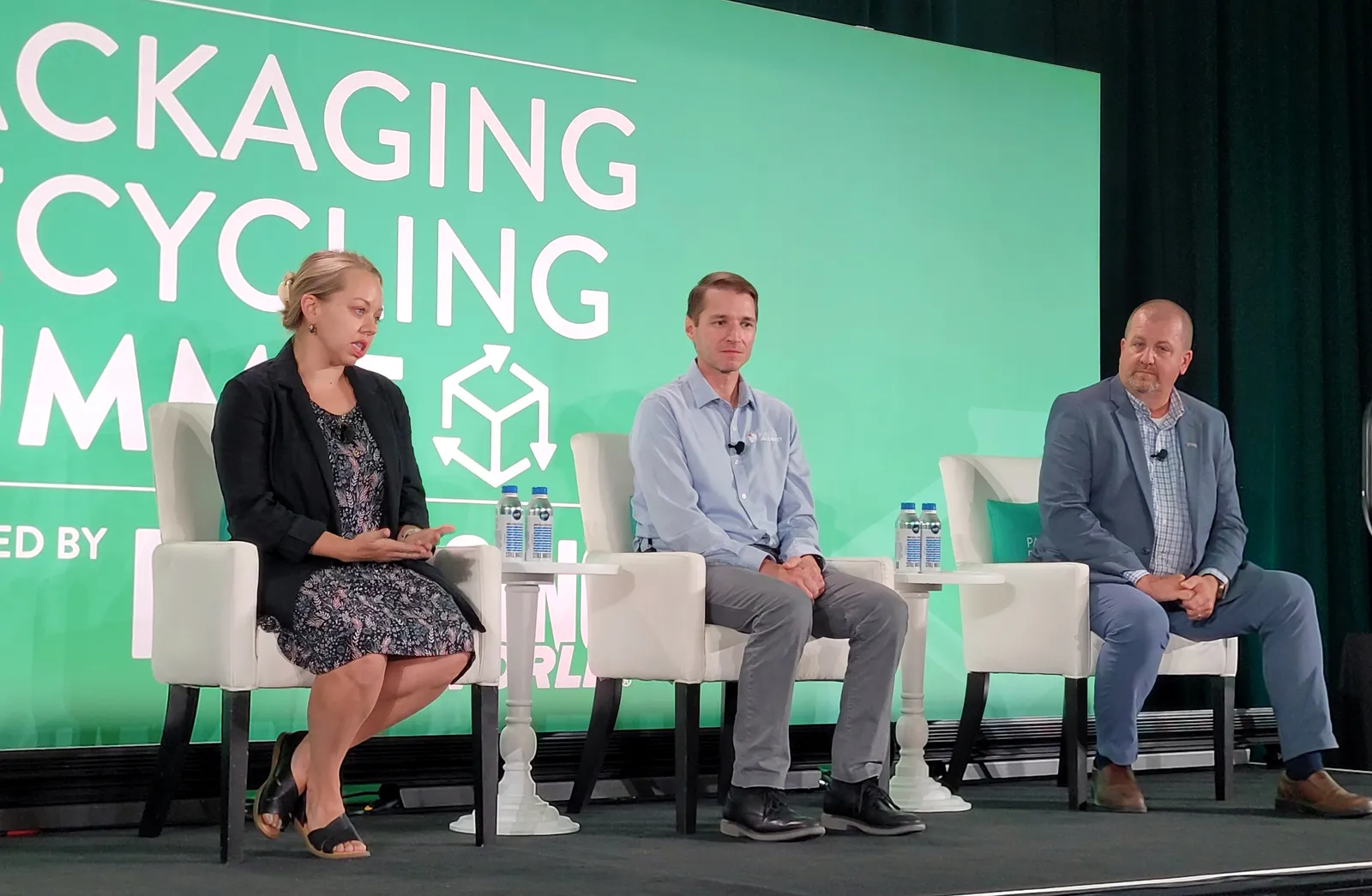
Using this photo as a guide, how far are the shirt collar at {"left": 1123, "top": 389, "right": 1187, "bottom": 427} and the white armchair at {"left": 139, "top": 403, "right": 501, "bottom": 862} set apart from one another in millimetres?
1805

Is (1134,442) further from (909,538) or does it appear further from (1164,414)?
(909,538)

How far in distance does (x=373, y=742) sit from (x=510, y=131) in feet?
5.26

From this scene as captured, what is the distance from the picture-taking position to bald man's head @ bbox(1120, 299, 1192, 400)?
13.5ft

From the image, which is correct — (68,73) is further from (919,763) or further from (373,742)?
(919,763)

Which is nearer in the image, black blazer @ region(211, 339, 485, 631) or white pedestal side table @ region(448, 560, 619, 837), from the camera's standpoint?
black blazer @ region(211, 339, 485, 631)

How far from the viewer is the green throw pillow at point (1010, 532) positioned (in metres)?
4.26

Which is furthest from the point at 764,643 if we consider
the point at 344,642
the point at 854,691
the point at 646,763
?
the point at 646,763

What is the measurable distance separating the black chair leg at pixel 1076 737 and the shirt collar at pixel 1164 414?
713mm

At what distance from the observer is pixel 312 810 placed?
3029mm

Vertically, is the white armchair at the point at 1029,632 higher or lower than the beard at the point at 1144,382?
lower

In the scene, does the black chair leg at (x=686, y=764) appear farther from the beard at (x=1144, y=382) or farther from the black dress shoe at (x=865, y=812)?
the beard at (x=1144, y=382)

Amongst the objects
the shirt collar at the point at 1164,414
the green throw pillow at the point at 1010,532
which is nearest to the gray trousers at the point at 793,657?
the green throw pillow at the point at 1010,532

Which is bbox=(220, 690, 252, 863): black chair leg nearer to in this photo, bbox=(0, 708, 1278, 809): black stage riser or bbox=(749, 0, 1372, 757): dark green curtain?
bbox=(0, 708, 1278, 809): black stage riser

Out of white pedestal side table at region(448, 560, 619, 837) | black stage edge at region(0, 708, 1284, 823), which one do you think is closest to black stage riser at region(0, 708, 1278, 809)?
black stage edge at region(0, 708, 1284, 823)
